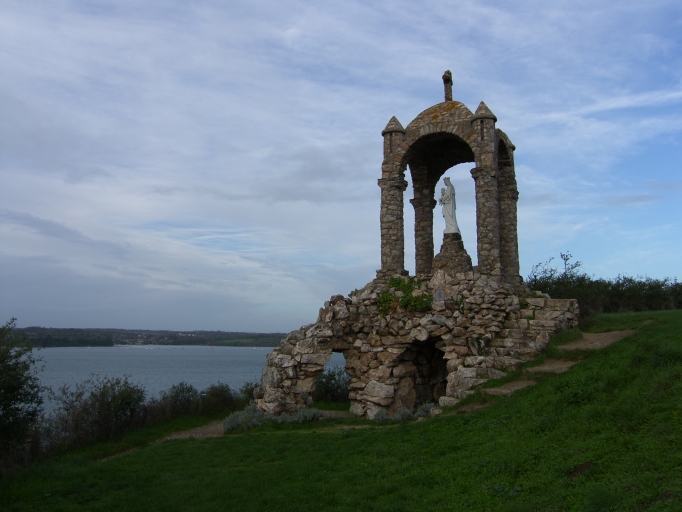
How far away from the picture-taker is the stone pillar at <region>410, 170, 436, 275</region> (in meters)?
19.2

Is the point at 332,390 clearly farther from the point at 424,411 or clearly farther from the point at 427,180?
the point at 427,180

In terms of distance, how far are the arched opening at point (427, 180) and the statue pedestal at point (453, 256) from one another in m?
2.41

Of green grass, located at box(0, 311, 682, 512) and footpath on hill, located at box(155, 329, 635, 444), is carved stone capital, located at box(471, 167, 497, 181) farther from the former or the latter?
green grass, located at box(0, 311, 682, 512)

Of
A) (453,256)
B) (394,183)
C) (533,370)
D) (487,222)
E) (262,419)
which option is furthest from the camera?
(394,183)

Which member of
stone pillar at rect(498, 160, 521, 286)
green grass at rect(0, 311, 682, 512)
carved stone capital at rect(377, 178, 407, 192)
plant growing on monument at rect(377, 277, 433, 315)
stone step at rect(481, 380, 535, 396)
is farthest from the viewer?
stone pillar at rect(498, 160, 521, 286)

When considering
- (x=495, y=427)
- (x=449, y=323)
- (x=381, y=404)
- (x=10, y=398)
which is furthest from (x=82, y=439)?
(x=495, y=427)

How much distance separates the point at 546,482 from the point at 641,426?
1.45 metres

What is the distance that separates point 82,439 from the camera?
594 inches

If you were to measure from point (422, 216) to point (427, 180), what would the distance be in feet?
4.10

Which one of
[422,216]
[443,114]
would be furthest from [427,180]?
[443,114]

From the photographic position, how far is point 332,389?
835 inches

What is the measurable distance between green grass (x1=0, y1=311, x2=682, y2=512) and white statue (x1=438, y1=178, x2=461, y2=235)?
18.9ft

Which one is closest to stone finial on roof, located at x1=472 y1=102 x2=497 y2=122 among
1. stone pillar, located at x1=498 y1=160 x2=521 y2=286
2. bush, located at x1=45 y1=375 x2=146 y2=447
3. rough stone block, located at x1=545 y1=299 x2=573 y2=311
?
stone pillar, located at x1=498 y1=160 x2=521 y2=286

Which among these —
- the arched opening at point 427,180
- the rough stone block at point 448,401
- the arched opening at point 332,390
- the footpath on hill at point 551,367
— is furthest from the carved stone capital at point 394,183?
the rough stone block at point 448,401
